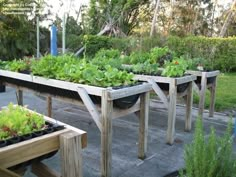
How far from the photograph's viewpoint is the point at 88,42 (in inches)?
483

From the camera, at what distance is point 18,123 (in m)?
1.46

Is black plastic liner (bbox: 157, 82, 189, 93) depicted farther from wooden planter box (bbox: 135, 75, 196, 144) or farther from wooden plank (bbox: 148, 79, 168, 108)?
wooden plank (bbox: 148, 79, 168, 108)

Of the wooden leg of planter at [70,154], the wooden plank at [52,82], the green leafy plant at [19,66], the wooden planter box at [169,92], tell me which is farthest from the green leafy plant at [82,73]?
the wooden leg of planter at [70,154]

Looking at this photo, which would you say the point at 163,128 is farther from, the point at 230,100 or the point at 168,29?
the point at 168,29

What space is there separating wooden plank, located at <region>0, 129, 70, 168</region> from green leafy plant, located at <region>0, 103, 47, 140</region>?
0.36 ft

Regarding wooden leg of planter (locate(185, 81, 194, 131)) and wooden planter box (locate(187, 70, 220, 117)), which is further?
wooden planter box (locate(187, 70, 220, 117))

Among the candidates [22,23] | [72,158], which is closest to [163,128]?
[72,158]

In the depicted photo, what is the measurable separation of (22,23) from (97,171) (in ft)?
30.9

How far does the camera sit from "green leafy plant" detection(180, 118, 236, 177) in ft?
5.28

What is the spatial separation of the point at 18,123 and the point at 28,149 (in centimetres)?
20

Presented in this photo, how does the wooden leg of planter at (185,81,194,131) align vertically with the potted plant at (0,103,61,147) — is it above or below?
below

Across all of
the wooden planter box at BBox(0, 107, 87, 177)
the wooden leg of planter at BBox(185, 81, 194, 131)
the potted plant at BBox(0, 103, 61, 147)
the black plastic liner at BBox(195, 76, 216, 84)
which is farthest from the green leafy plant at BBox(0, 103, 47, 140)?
the black plastic liner at BBox(195, 76, 216, 84)

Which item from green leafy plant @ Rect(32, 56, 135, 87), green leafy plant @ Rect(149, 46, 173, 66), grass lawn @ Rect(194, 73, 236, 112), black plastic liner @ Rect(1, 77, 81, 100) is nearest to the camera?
green leafy plant @ Rect(32, 56, 135, 87)

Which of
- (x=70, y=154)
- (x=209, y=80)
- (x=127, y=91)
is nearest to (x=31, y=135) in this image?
(x=70, y=154)
